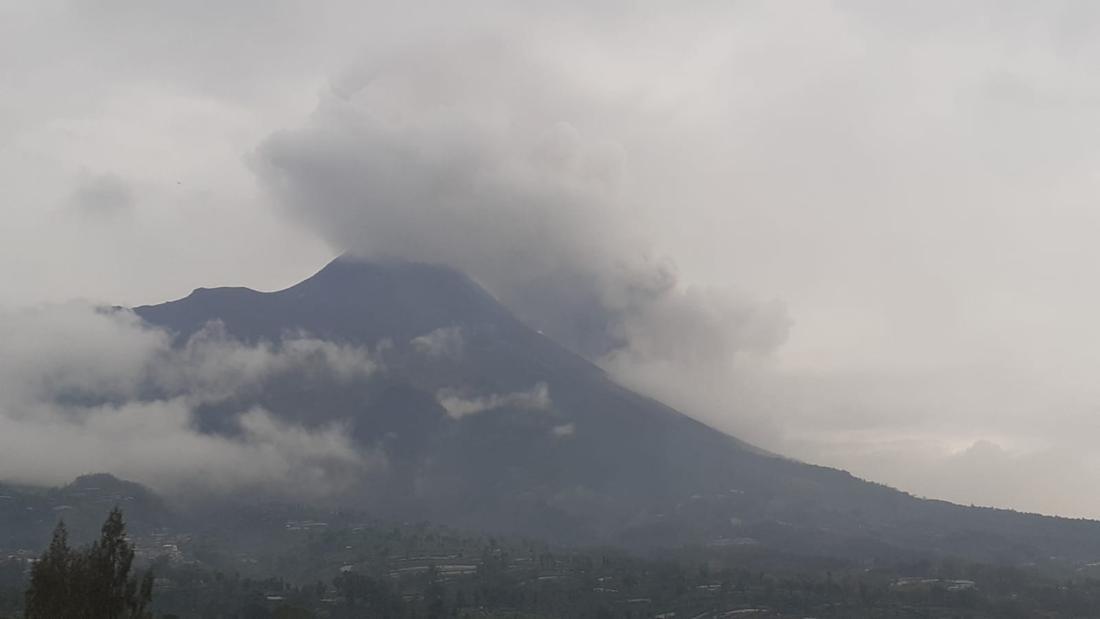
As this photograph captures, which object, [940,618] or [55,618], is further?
[940,618]

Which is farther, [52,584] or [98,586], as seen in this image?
[52,584]

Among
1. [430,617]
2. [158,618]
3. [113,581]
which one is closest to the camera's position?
[113,581]

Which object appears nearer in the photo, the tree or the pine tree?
the tree

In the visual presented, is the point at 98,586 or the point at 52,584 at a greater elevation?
the point at 98,586

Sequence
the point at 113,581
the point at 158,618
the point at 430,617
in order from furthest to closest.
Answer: the point at 430,617 → the point at 158,618 → the point at 113,581

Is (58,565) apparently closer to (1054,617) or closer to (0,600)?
(0,600)

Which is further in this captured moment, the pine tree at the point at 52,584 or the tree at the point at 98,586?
the pine tree at the point at 52,584

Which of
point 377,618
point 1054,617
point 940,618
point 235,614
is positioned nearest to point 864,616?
point 940,618

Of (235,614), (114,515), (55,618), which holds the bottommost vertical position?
(235,614)
